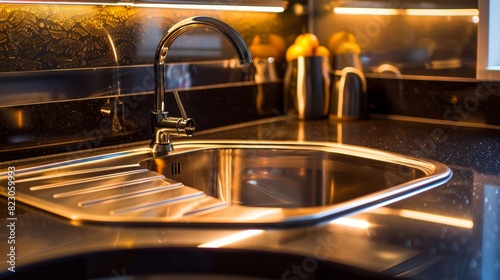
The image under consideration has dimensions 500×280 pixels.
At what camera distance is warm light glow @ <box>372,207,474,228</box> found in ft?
3.34

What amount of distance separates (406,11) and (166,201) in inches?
43.2

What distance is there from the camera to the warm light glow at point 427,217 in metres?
1.02

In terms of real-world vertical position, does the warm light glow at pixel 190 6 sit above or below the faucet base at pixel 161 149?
above

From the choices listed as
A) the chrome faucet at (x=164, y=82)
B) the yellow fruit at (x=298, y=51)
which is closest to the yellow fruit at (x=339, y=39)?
the yellow fruit at (x=298, y=51)

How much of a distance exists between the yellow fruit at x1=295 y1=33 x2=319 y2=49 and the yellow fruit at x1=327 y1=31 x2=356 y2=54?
0.25 ft

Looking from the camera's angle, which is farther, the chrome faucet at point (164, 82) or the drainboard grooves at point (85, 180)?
the chrome faucet at point (164, 82)

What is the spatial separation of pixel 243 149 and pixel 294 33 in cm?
60

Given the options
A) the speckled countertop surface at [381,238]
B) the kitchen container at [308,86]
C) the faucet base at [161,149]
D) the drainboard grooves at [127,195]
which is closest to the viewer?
the speckled countertop surface at [381,238]

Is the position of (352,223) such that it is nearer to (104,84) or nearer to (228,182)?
(228,182)

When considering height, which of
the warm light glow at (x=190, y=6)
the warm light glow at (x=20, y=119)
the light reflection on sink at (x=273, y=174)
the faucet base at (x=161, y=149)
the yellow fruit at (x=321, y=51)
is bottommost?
the light reflection on sink at (x=273, y=174)

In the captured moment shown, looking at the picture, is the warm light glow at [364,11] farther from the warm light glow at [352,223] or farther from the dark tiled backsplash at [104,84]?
the warm light glow at [352,223]

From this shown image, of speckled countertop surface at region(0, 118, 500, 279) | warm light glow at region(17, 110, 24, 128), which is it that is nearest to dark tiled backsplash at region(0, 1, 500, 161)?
warm light glow at region(17, 110, 24, 128)

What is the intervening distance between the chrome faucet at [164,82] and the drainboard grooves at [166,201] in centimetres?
30

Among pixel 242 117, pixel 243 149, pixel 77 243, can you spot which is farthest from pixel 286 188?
pixel 77 243
